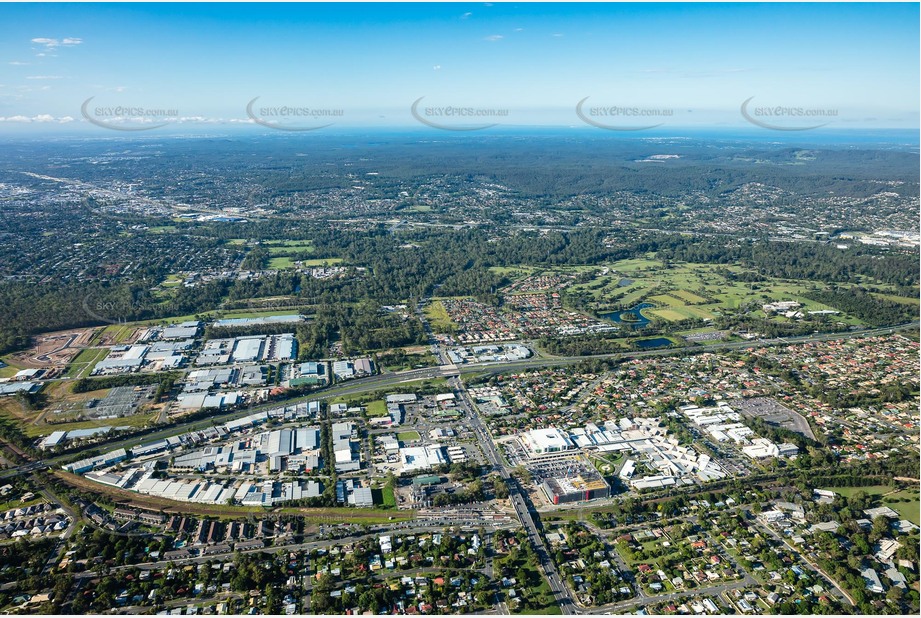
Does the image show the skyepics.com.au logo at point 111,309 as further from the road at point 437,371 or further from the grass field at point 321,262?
the road at point 437,371

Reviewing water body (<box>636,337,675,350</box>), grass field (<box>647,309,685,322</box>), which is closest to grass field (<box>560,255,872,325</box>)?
grass field (<box>647,309,685,322</box>)

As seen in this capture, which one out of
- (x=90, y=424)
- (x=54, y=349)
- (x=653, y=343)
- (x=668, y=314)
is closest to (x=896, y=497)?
(x=653, y=343)

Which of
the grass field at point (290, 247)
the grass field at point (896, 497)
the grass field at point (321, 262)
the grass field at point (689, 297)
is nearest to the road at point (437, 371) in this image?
the grass field at point (689, 297)

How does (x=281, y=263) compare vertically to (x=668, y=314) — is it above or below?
below

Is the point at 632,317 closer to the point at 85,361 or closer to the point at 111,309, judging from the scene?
the point at 85,361

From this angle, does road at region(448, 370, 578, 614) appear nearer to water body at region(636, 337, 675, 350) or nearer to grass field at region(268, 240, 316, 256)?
water body at region(636, 337, 675, 350)

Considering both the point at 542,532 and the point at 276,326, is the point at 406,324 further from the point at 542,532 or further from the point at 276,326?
the point at 542,532

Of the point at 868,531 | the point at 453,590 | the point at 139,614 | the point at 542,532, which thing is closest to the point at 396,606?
the point at 453,590
